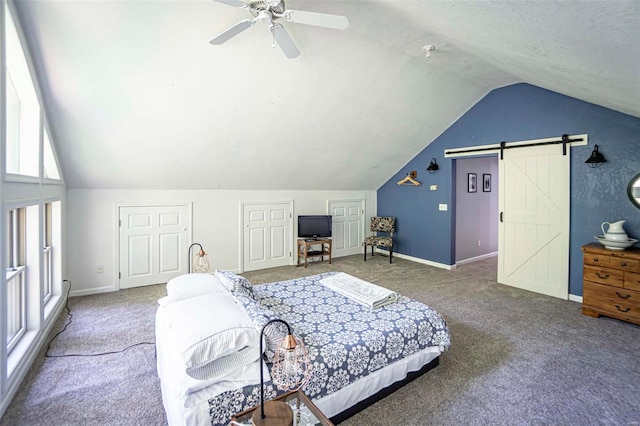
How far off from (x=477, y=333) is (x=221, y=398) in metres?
2.66

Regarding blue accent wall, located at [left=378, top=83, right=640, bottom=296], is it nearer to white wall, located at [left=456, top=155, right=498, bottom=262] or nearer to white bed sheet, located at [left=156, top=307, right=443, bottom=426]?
white wall, located at [left=456, top=155, right=498, bottom=262]

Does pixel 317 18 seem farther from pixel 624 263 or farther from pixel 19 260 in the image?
pixel 624 263

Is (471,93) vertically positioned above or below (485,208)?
above

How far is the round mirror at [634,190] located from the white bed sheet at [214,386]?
10.6ft

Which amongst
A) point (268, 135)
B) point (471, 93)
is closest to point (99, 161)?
point (268, 135)

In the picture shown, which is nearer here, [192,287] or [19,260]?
[192,287]

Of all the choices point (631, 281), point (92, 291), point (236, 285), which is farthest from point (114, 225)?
point (631, 281)

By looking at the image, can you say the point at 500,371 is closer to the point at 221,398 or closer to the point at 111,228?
the point at 221,398

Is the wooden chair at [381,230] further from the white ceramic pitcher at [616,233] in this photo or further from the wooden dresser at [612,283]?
the white ceramic pitcher at [616,233]

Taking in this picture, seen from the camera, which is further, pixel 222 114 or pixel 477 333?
pixel 222 114

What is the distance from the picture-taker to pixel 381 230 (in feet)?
21.9

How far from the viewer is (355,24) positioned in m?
2.95

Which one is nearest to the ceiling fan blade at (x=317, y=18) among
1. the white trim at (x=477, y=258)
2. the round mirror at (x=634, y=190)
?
the round mirror at (x=634, y=190)

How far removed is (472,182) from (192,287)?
561cm
